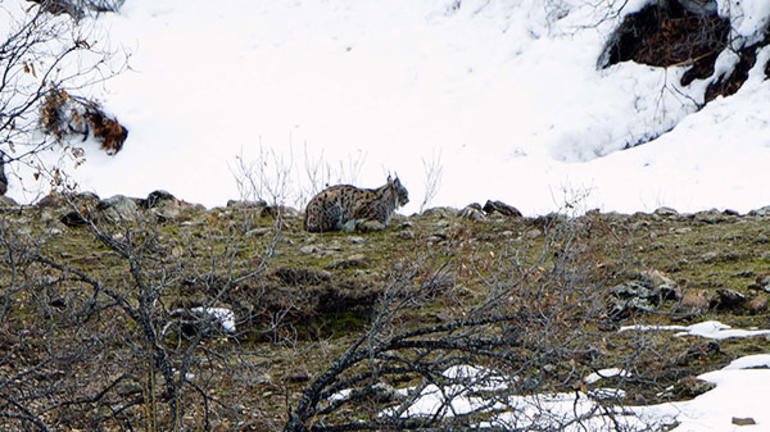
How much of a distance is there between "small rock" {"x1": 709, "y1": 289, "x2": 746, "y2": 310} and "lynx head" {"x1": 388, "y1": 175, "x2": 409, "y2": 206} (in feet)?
15.4

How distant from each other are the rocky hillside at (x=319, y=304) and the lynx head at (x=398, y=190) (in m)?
0.29

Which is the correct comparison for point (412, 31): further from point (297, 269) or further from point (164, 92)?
point (297, 269)

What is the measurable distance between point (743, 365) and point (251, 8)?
20.0 m

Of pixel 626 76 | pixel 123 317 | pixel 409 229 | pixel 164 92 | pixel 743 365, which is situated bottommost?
pixel 743 365

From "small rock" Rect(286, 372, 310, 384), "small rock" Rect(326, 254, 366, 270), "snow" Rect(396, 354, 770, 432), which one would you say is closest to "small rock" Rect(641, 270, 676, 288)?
"snow" Rect(396, 354, 770, 432)

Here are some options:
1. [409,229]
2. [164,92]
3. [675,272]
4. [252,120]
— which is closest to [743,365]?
[675,272]

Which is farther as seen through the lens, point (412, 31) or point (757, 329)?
point (412, 31)

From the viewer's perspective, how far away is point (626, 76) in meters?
18.2

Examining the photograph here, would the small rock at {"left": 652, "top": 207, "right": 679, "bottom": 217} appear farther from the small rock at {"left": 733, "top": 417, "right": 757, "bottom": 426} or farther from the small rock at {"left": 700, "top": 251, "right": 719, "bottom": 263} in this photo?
the small rock at {"left": 733, "top": 417, "right": 757, "bottom": 426}

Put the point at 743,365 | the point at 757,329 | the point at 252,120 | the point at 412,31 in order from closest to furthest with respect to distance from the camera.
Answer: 1. the point at 743,365
2. the point at 757,329
3. the point at 252,120
4. the point at 412,31

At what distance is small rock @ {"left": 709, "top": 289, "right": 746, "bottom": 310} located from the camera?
23.4 ft

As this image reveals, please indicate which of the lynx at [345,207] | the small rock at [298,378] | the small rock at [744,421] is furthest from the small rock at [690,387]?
the lynx at [345,207]

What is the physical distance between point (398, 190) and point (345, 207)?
3.23 feet

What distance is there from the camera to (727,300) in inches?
281
